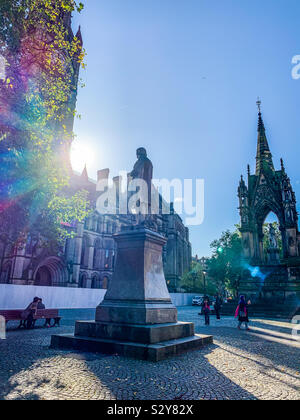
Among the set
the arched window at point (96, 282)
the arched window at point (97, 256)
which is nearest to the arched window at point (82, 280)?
the arched window at point (96, 282)

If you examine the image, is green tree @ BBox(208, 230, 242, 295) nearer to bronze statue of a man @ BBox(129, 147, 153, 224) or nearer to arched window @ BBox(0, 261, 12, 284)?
arched window @ BBox(0, 261, 12, 284)

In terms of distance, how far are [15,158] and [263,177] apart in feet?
78.5

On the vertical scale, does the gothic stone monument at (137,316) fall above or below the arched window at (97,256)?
below

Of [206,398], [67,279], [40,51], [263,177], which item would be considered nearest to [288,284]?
[263,177]

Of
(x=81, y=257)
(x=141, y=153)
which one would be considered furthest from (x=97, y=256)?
(x=141, y=153)

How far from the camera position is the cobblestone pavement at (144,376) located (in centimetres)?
345

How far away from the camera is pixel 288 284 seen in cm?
2136

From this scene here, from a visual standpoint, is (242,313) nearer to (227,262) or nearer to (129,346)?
(129,346)

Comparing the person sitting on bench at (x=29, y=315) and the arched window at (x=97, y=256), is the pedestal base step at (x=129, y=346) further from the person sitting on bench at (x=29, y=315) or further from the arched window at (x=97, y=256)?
the arched window at (x=97, y=256)

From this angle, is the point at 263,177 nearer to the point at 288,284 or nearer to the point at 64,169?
the point at 288,284

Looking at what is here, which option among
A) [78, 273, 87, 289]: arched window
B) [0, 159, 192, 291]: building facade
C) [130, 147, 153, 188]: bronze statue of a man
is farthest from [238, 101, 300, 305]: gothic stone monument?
[78, 273, 87, 289]: arched window

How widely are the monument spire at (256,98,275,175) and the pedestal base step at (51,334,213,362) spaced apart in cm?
2438

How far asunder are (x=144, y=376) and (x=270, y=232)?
24.3 metres

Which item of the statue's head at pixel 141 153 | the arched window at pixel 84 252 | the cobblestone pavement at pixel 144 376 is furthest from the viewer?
the arched window at pixel 84 252
